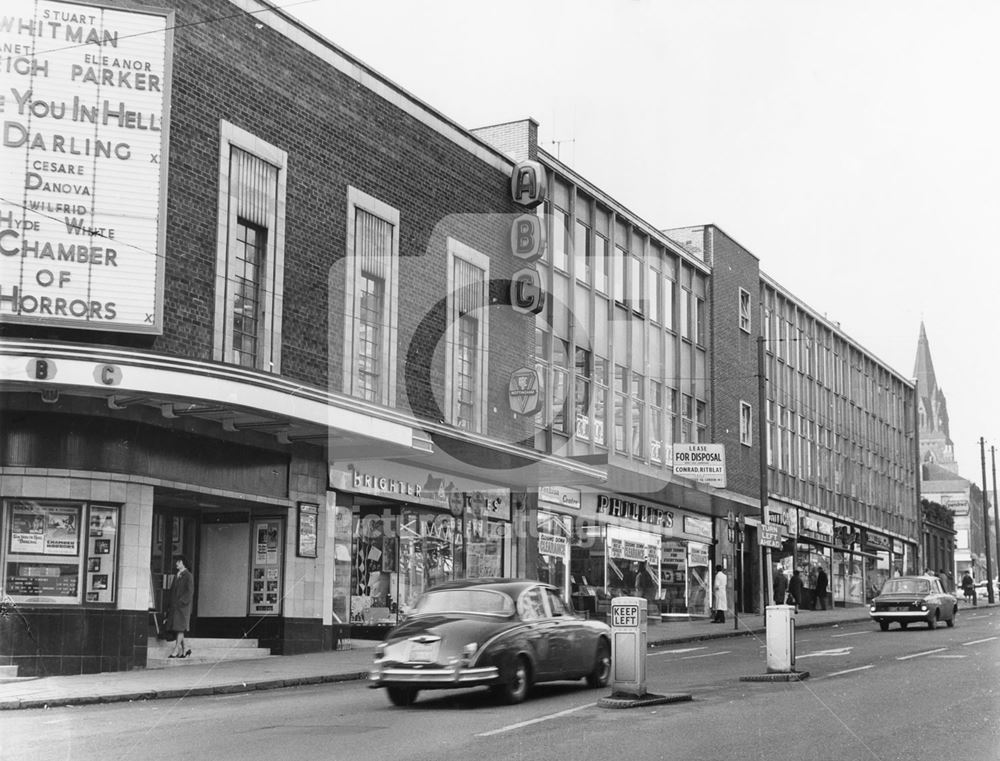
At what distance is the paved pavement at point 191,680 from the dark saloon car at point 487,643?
365 cm

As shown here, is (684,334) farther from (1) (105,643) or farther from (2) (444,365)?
(1) (105,643)

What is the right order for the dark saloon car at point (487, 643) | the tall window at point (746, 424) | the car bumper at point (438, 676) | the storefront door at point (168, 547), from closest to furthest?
the car bumper at point (438, 676) < the dark saloon car at point (487, 643) < the storefront door at point (168, 547) < the tall window at point (746, 424)

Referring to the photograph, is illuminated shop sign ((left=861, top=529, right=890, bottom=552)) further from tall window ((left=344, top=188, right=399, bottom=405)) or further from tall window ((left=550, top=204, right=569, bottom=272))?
tall window ((left=344, top=188, right=399, bottom=405))

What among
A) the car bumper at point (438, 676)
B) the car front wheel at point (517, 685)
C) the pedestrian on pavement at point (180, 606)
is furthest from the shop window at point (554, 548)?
the car bumper at point (438, 676)

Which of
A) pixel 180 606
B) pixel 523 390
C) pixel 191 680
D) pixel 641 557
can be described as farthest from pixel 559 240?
pixel 191 680

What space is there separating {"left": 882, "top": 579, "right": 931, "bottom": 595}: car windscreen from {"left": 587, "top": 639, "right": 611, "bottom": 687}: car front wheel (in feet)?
62.3

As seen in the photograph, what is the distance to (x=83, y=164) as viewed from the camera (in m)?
20.8

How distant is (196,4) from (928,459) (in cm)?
14715

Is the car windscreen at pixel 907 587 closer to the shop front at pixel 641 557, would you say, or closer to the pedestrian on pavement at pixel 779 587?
the shop front at pixel 641 557

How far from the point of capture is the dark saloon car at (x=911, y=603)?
33.4m

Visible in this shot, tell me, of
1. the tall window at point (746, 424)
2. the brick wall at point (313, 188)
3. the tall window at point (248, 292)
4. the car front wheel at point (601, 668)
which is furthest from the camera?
the tall window at point (746, 424)

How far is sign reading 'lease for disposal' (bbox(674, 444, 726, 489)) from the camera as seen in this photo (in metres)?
37.7

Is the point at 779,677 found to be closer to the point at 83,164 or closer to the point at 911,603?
the point at 83,164

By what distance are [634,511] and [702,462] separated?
293 centimetres
